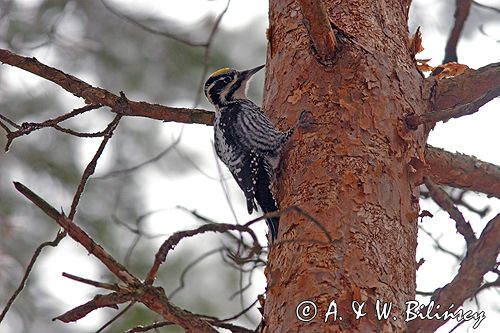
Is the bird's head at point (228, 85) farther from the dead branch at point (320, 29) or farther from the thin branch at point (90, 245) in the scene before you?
the thin branch at point (90, 245)

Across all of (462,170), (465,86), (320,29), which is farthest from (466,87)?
(320,29)

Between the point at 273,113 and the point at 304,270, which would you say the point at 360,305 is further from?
the point at 273,113

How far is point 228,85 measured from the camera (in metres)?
4.88

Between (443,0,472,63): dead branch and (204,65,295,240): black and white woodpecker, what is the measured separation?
102cm

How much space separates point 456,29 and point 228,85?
4.35 feet

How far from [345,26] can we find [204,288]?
391cm

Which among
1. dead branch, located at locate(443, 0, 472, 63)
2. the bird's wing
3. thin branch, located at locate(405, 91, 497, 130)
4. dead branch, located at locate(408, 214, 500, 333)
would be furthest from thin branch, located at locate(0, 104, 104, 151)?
dead branch, located at locate(443, 0, 472, 63)

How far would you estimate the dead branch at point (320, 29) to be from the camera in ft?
10.3

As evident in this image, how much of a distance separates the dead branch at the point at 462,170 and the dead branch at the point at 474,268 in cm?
166

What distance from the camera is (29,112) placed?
6.43 meters

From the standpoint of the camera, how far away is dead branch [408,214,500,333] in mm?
1904

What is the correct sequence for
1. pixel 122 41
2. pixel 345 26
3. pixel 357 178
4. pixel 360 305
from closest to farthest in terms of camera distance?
1. pixel 360 305
2. pixel 357 178
3. pixel 345 26
4. pixel 122 41

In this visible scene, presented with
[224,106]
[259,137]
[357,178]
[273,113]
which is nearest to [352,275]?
[357,178]

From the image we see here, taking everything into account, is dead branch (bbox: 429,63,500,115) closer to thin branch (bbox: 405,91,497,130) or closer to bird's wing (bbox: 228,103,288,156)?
thin branch (bbox: 405,91,497,130)
